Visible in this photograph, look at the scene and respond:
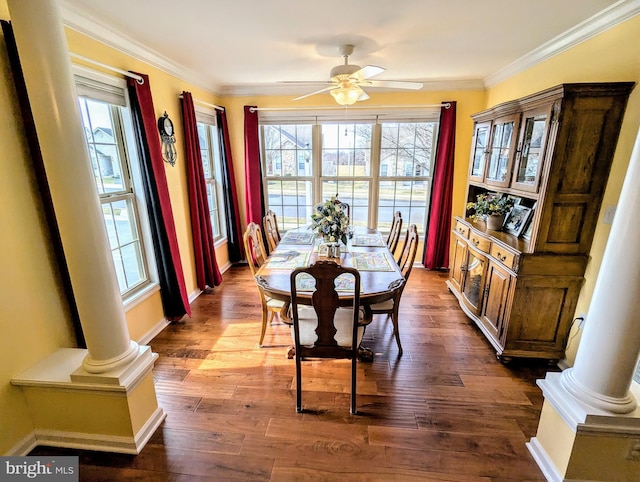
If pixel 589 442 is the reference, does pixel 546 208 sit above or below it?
above

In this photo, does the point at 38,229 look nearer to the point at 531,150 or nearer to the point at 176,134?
the point at 176,134

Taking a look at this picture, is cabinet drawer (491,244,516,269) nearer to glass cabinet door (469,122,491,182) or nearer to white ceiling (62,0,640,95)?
glass cabinet door (469,122,491,182)

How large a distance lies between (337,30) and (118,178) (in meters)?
2.07

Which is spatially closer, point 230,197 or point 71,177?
point 71,177

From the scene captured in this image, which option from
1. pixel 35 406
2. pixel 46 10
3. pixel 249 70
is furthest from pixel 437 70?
pixel 35 406

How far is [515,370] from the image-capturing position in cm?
230

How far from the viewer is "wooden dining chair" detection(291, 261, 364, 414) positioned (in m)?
1.63

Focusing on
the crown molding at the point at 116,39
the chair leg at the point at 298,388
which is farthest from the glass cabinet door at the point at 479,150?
the crown molding at the point at 116,39

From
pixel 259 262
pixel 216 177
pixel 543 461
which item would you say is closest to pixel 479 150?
pixel 259 262

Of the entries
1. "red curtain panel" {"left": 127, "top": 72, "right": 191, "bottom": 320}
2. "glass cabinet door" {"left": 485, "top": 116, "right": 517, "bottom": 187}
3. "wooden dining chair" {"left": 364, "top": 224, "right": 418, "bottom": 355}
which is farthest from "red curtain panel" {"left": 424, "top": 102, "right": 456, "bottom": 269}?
"red curtain panel" {"left": 127, "top": 72, "right": 191, "bottom": 320}

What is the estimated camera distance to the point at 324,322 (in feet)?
5.84

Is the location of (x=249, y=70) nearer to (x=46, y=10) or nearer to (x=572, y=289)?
(x=46, y=10)

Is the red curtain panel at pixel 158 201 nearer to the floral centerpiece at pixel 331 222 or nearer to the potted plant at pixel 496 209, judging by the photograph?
the floral centerpiece at pixel 331 222

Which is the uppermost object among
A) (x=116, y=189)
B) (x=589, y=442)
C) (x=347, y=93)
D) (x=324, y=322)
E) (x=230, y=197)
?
(x=347, y=93)
